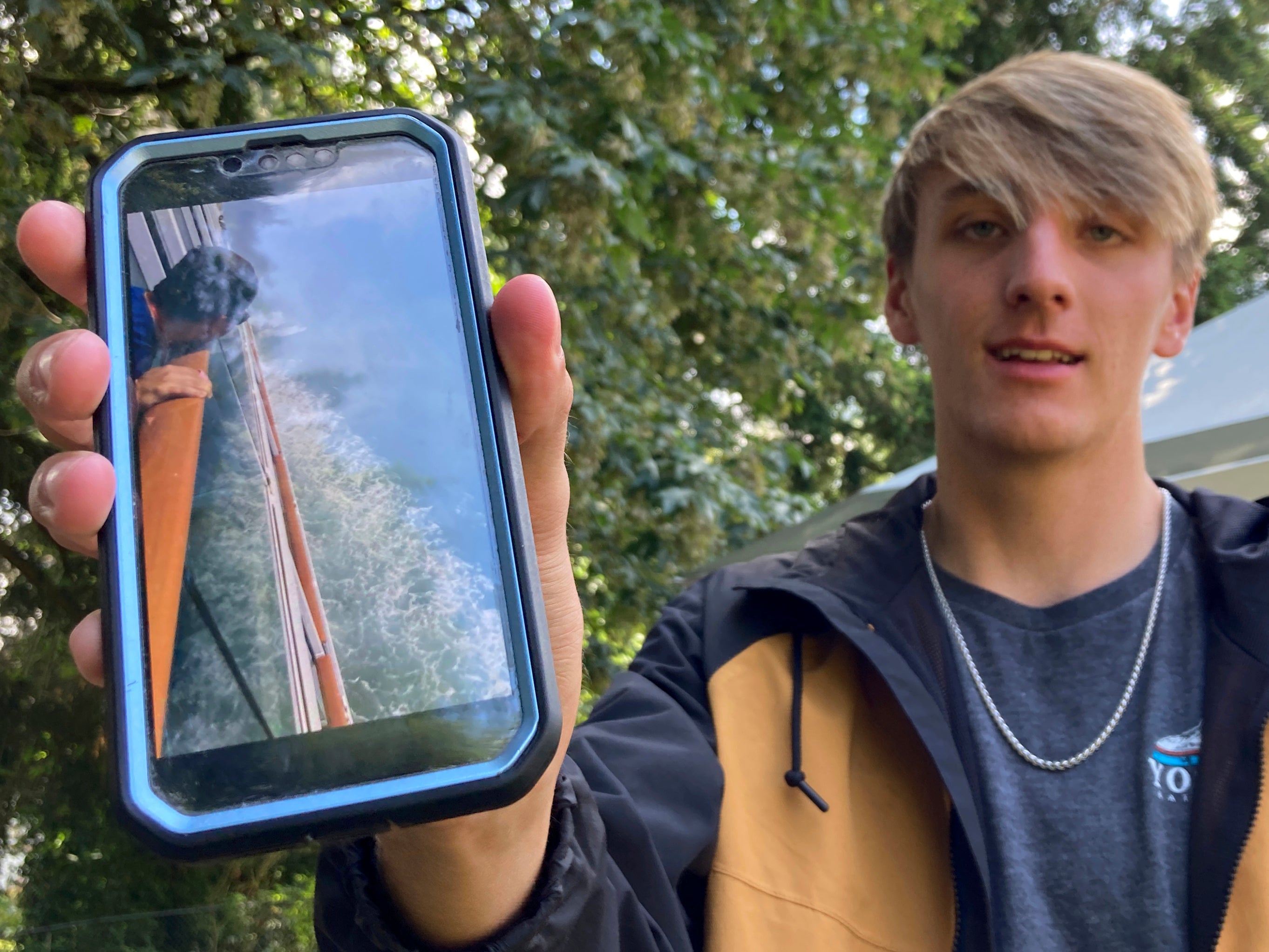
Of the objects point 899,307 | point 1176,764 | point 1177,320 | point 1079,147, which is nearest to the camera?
point 1176,764

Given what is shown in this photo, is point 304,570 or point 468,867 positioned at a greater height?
point 304,570

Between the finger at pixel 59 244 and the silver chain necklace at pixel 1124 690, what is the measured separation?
44.0 inches

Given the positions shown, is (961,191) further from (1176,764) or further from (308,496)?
(308,496)

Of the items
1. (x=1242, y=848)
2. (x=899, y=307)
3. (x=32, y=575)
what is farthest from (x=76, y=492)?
(x=32, y=575)

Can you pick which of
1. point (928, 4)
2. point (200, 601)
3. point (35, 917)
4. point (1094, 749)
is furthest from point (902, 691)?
point (928, 4)

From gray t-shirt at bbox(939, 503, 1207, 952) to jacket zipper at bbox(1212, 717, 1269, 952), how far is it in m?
0.04

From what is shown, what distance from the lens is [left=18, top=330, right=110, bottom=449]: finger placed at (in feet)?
2.37

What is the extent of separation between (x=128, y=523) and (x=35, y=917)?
2.47 meters

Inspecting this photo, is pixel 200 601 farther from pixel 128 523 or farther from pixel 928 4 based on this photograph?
pixel 928 4

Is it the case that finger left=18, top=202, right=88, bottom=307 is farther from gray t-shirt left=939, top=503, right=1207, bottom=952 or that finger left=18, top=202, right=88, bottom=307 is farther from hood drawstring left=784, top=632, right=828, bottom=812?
gray t-shirt left=939, top=503, right=1207, bottom=952

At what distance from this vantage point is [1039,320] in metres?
1.44

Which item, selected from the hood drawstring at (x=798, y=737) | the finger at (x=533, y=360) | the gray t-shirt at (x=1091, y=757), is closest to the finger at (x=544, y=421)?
the finger at (x=533, y=360)

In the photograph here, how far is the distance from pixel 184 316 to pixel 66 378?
0.11 meters

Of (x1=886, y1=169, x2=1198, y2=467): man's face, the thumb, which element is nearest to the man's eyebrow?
(x1=886, y1=169, x2=1198, y2=467): man's face
